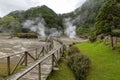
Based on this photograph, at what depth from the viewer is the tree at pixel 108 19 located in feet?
89.1

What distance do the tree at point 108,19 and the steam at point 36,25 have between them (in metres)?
75.6

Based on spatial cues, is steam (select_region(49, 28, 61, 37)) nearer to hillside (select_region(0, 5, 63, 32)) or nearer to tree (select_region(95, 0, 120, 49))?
hillside (select_region(0, 5, 63, 32))

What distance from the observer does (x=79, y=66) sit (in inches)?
609

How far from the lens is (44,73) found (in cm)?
1239

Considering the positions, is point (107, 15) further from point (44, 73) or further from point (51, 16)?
point (51, 16)

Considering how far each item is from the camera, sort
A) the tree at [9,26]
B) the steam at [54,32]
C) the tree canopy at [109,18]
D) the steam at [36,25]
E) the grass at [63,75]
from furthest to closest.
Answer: the steam at [36,25], the steam at [54,32], the tree at [9,26], the tree canopy at [109,18], the grass at [63,75]

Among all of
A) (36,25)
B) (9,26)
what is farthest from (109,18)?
(36,25)

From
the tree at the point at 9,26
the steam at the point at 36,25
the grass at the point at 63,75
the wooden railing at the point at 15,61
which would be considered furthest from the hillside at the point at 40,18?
the grass at the point at 63,75

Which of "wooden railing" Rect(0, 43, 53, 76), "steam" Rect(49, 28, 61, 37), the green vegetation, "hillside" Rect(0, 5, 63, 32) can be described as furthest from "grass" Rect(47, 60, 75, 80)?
"hillside" Rect(0, 5, 63, 32)

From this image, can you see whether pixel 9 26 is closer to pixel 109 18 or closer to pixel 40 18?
pixel 40 18

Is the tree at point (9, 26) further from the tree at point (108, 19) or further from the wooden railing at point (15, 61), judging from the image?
the wooden railing at point (15, 61)

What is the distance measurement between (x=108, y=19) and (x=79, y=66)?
13.6 m

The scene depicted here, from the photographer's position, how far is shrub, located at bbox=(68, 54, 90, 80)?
14.6 metres

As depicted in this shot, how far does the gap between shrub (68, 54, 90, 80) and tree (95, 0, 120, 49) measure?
35.4ft
